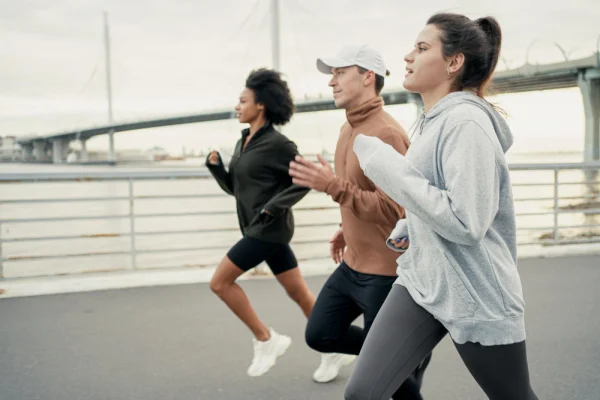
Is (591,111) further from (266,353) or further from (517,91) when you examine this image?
(266,353)

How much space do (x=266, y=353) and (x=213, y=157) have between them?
108 centimetres

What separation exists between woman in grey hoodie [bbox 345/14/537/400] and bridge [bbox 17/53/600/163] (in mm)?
19934

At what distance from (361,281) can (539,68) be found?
112 ft

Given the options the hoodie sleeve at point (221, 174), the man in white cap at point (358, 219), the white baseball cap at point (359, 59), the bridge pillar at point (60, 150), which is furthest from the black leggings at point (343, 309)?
the bridge pillar at point (60, 150)

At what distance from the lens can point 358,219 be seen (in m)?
2.26

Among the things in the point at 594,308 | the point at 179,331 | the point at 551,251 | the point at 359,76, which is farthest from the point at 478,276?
the point at 551,251

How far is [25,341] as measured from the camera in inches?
140

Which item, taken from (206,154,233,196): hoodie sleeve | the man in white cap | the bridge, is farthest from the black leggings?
the bridge

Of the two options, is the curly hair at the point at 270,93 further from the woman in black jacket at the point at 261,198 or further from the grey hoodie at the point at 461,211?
A: the grey hoodie at the point at 461,211

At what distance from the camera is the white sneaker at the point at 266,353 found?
3008mm

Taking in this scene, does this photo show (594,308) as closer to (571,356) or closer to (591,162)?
(571,356)

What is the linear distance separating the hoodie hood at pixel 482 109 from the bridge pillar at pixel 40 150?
2726cm

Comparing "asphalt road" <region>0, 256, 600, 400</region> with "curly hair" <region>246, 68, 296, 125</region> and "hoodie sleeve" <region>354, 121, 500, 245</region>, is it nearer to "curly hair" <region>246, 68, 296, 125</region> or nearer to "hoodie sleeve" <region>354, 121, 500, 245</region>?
"curly hair" <region>246, 68, 296, 125</region>

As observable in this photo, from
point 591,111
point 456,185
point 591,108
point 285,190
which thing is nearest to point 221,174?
point 285,190
